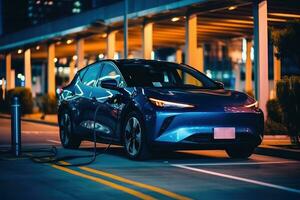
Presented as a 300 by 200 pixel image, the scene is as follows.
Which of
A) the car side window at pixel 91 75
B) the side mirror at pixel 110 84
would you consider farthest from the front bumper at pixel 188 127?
the car side window at pixel 91 75

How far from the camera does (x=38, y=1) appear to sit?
7446 inches

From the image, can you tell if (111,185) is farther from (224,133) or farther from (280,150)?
(280,150)

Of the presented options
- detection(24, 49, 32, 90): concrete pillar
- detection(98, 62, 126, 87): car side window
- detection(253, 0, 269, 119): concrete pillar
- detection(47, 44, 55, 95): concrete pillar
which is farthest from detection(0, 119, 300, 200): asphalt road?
detection(24, 49, 32, 90): concrete pillar

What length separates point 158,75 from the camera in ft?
41.7

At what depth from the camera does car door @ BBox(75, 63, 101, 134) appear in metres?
13.1

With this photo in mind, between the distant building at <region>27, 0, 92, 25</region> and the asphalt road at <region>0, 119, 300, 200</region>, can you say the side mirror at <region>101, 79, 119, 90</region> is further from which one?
the distant building at <region>27, 0, 92, 25</region>

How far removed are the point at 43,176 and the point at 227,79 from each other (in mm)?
61455

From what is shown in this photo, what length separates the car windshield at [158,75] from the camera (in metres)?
12.2

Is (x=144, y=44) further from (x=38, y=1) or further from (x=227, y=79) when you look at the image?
(x=38, y=1)

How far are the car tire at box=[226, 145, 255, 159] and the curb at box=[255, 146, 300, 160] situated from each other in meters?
0.78

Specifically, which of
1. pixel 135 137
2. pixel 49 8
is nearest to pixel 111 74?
pixel 135 137

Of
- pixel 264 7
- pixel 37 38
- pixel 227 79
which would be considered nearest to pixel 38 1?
pixel 227 79

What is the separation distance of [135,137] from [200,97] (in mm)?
1220

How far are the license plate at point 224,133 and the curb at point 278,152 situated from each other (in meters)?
1.70
